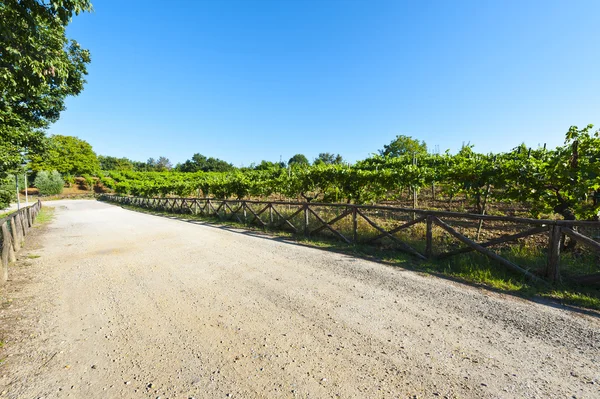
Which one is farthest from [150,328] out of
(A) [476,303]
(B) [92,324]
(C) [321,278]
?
(A) [476,303]

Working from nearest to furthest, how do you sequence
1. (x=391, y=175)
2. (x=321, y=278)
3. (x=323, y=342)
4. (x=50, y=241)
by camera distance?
1. (x=323, y=342)
2. (x=321, y=278)
3. (x=50, y=241)
4. (x=391, y=175)

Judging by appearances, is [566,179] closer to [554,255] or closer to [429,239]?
[554,255]

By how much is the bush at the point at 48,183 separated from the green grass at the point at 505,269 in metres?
60.7

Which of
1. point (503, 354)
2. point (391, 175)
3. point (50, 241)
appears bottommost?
point (50, 241)

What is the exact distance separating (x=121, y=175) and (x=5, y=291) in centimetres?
6560

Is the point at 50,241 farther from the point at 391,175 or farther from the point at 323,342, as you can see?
the point at 391,175

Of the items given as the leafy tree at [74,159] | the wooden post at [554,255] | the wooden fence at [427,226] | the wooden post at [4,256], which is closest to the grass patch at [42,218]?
the wooden fence at [427,226]

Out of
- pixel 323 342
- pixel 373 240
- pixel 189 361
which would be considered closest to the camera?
pixel 189 361

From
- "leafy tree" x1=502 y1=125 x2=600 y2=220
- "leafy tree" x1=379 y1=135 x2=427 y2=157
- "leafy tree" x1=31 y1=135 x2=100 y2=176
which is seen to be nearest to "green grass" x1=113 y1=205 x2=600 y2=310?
"leafy tree" x1=502 y1=125 x2=600 y2=220

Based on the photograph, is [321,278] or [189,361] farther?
[321,278]

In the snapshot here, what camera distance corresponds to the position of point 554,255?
4059 millimetres

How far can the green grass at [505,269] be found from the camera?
3.74m

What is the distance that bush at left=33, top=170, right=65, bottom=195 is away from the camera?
45.3 metres

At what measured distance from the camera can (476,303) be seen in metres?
3.54
